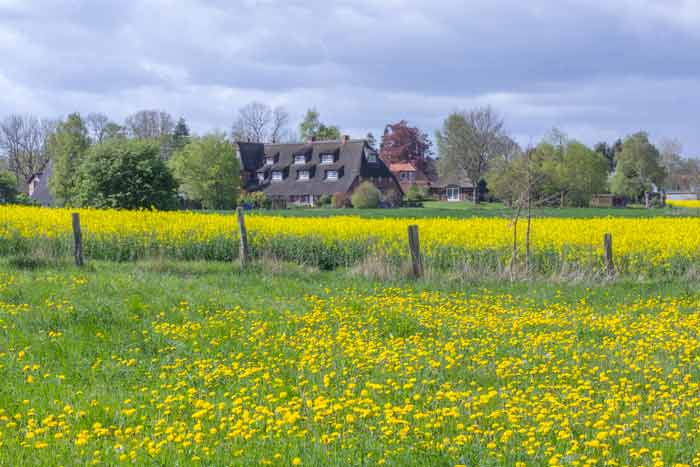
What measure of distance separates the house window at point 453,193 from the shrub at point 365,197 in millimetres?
32388

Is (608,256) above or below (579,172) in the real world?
below

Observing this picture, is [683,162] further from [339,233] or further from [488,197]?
[339,233]

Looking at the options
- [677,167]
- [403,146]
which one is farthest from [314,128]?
[677,167]

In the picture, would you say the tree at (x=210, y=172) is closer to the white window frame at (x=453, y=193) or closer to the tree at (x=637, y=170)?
the white window frame at (x=453, y=193)

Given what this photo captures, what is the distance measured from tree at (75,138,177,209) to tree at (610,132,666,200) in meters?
80.8

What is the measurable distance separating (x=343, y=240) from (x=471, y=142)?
83.1 metres

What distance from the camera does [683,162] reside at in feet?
422

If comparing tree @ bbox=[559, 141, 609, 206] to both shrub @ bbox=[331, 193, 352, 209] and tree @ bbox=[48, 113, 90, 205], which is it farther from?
tree @ bbox=[48, 113, 90, 205]

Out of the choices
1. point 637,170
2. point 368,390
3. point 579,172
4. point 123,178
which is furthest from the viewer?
point 637,170

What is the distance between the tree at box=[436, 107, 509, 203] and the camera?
99.9 meters

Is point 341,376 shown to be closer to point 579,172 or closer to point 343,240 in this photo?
point 343,240

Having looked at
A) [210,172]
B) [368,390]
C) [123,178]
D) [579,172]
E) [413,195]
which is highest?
[210,172]

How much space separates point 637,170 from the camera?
3807 inches

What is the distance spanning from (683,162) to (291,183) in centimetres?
8158
